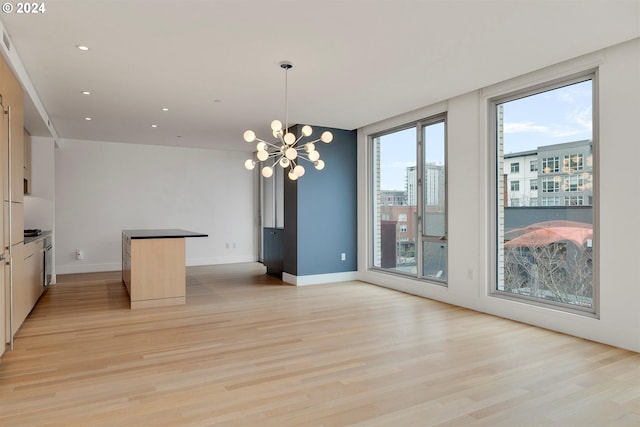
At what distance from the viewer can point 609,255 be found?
3.55 metres

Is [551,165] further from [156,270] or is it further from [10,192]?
[10,192]

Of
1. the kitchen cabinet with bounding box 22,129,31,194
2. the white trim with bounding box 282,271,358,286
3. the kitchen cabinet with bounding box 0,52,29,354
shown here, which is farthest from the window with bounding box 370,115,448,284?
the kitchen cabinet with bounding box 22,129,31,194

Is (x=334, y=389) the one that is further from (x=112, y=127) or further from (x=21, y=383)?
(x=112, y=127)

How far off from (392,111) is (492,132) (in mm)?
1499

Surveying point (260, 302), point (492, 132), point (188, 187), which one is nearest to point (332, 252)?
point (260, 302)

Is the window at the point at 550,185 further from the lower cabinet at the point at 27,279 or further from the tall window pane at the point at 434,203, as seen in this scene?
the lower cabinet at the point at 27,279

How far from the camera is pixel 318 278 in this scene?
→ 672cm

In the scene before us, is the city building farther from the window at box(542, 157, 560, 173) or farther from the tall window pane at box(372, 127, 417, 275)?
the tall window pane at box(372, 127, 417, 275)

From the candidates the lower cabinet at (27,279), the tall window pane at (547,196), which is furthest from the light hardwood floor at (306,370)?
the tall window pane at (547,196)

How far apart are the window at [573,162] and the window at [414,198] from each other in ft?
5.17

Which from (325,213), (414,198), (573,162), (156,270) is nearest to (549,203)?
(573,162)

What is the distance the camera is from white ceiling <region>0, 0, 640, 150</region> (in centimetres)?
284

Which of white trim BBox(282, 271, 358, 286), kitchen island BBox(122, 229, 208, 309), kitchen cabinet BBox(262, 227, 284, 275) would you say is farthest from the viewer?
kitchen cabinet BBox(262, 227, 284, 275)

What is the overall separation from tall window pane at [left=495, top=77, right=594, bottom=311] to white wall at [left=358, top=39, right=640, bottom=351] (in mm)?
172
